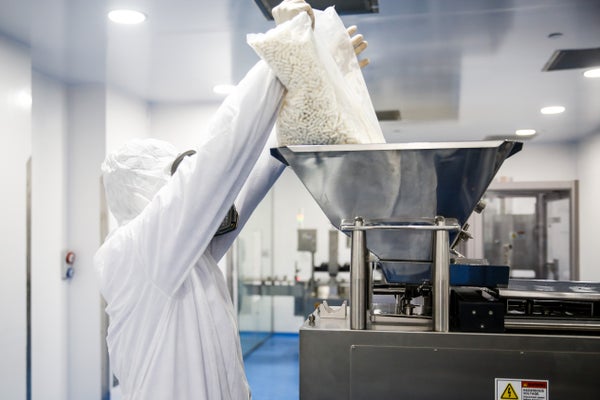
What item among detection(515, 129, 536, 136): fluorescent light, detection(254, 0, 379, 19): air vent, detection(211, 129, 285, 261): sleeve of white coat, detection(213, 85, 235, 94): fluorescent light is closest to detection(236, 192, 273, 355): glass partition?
detection(213, 85, 235, 94): fluorescent light

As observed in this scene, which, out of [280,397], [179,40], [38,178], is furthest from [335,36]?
[280,397]

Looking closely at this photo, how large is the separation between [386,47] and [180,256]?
1.91 meters

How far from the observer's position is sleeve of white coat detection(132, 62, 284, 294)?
101 cm

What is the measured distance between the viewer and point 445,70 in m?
3.11

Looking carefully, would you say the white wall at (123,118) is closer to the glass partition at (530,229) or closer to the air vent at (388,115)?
the air vent at (388,115)

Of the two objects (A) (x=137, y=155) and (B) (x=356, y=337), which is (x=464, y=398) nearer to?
(B) (x=356, y=337)

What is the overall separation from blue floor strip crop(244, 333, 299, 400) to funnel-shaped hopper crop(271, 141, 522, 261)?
3304mm

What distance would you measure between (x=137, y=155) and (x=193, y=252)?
0.37 metres

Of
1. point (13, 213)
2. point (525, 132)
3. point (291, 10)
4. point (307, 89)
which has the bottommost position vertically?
point (13, 213)

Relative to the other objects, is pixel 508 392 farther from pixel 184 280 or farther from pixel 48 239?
pixel 48 239

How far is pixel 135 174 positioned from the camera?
140 centimetres

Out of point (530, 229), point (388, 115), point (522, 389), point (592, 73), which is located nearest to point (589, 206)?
point (530, 229)

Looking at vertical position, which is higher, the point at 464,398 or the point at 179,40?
the point at 179,40

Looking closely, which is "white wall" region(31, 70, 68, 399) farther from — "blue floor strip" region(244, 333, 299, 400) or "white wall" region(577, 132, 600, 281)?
"white wall" region(577, 132, 600, 281)
